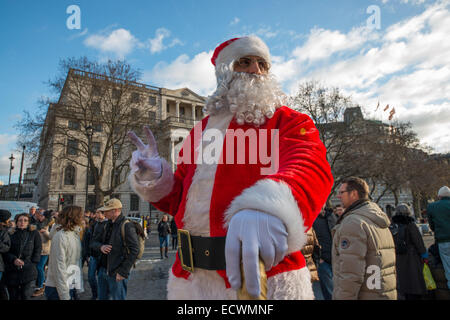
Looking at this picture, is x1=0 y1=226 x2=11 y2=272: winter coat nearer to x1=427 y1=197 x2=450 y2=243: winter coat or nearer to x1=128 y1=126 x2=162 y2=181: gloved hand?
x1=128 y1=126 x2=162 y2=181: gloved hand

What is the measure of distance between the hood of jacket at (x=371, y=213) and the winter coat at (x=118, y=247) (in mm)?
3237

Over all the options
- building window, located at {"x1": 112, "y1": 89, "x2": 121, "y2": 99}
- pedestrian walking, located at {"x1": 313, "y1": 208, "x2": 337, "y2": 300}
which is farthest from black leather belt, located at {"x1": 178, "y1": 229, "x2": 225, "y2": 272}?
building window, located at {"x1": 112, "y1": 89, "x2": 121, "y2": 99}

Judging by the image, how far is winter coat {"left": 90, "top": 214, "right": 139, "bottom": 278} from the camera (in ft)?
14.3

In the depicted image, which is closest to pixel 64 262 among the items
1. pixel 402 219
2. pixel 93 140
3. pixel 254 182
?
pixel 254 182

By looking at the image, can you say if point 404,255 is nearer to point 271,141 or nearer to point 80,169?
point 271,141

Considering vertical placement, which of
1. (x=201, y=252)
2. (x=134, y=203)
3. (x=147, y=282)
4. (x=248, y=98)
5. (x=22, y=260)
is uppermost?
(x=248, y=98)

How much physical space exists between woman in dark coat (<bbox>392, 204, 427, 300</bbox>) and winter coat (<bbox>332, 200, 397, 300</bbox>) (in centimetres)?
194

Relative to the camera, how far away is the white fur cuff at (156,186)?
69.1 inches

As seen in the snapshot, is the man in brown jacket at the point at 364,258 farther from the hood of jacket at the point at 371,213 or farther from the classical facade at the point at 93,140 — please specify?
the classical facade at the point at 93,140

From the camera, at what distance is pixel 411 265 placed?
426 cm

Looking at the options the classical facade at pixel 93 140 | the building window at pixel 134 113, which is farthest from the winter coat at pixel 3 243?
the building window at pixel 134 113

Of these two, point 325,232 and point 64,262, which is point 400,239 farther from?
point 64,262

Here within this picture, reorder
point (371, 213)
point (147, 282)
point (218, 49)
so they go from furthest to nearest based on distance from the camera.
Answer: point (147, 282) < point (371, 213) < point (218, 49)

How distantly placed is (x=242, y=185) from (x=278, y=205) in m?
0.43
